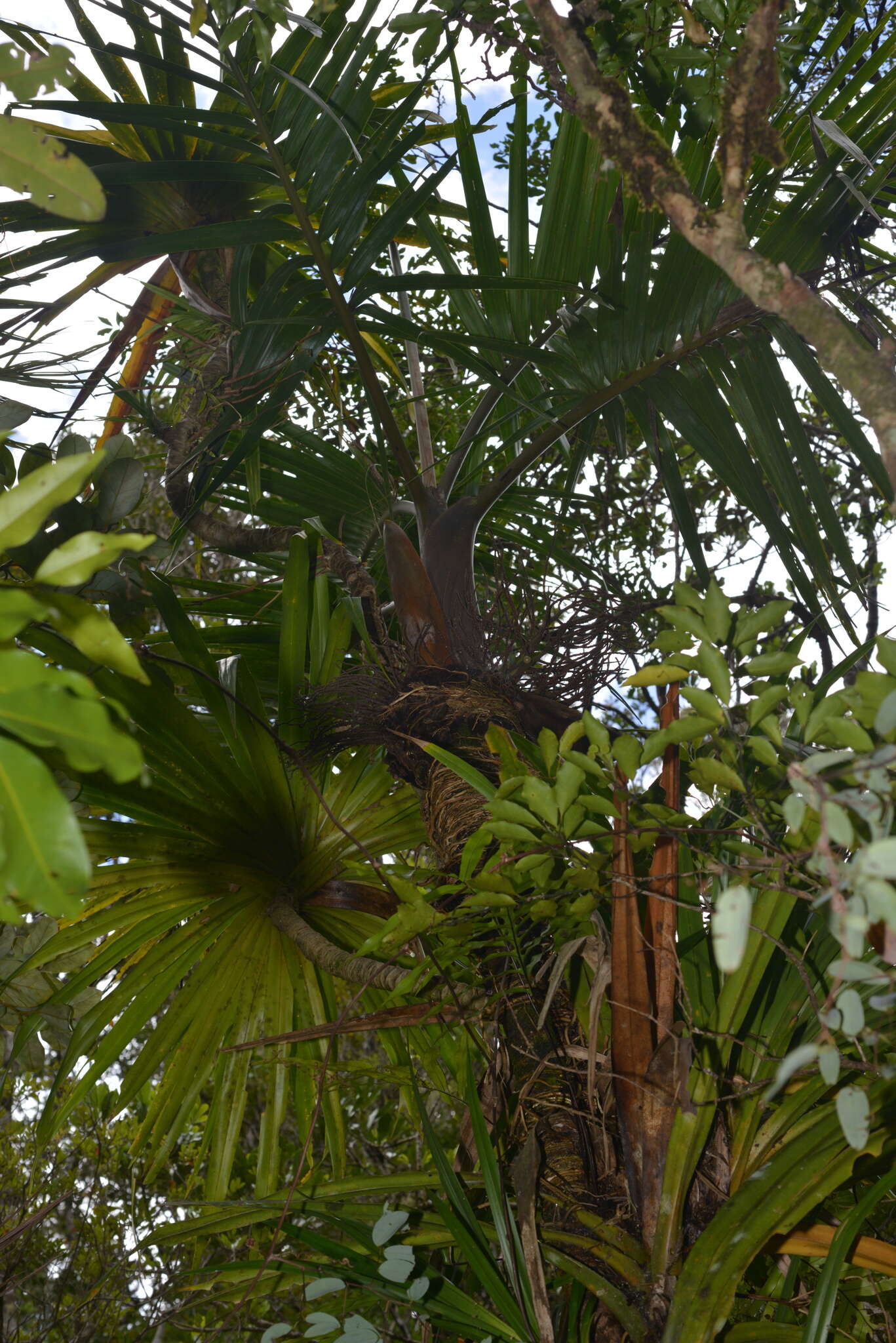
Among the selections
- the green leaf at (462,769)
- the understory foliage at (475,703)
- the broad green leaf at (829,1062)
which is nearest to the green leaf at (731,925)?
the understory foliage at (475,703)

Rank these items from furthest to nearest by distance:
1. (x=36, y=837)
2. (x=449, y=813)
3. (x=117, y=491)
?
→ 1. (x=449, y=813)
2. (x=117, y=491)
3. (x=36, y=837)

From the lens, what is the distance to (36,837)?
1.20 feet

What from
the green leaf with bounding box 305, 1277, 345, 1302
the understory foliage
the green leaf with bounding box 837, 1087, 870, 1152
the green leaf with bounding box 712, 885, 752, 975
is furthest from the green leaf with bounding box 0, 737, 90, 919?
the green leaf with bounding box 305, 1277, 345, 1302

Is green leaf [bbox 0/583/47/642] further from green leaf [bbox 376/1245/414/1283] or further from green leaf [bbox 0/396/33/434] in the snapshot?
green leaf [bbox 376/1245/414/1283]

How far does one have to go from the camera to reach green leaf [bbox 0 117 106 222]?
1.41 feet

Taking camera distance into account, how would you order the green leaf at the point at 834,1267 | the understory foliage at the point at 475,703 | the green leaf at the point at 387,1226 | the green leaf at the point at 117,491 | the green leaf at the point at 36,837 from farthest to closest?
the green leaf at the point at 117,491
the green leaf at the point at 387,1226
the green leaf at the point at 834,1267
the understory foliage at the point at 475,703
the green leaf at the point at 36,837

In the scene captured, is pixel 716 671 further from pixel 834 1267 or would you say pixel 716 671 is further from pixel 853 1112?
pixel 834 1267

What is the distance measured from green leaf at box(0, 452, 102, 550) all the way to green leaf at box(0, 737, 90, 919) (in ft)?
0.32

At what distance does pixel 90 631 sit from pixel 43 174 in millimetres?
212

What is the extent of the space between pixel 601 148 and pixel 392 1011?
840 mm

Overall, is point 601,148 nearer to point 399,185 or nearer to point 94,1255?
point 399,185

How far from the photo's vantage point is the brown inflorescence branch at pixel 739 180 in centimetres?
49

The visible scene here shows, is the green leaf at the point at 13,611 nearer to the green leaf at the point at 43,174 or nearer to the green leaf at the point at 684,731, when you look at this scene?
the green leaf at the point at 43,174

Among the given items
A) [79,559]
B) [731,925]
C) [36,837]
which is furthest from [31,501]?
[731,925]
